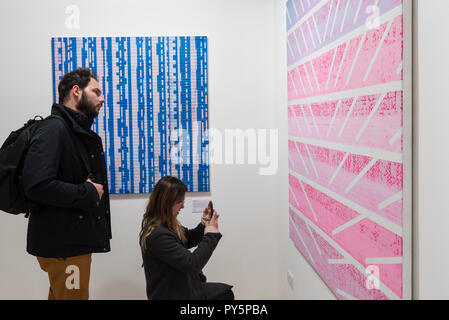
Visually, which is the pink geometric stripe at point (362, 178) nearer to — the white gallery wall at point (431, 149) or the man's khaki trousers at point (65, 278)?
the white gallery wall at point (431, 149)

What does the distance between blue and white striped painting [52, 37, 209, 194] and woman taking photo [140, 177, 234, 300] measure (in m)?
0.50

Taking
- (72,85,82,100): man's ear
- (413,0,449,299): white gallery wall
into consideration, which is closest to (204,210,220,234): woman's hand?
(72,85,82,100): man's ear

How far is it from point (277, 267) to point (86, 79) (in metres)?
1.41

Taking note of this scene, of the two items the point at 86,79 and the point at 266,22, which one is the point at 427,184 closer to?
the point at 86,79

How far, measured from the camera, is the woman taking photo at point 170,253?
1.45m

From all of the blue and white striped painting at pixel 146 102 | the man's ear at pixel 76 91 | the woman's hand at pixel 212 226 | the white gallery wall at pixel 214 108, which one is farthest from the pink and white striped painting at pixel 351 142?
the man's ear at pixel 76 91

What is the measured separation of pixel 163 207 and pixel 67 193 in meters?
0.38

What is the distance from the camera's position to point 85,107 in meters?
1.55

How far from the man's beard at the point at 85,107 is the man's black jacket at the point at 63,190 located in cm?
5

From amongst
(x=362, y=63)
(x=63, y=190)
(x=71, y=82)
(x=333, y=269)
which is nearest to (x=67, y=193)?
(x=63, y=190)

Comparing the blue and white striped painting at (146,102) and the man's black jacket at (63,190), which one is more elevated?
the blue and white striped painting at (146,102)

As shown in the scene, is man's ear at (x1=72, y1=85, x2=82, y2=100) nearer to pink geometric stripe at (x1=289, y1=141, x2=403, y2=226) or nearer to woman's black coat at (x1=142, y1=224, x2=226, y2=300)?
woman's black coat at (x1=142, y1=224, x2=226, y2=300)

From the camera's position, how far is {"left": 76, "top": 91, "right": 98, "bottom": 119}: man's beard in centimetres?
154
